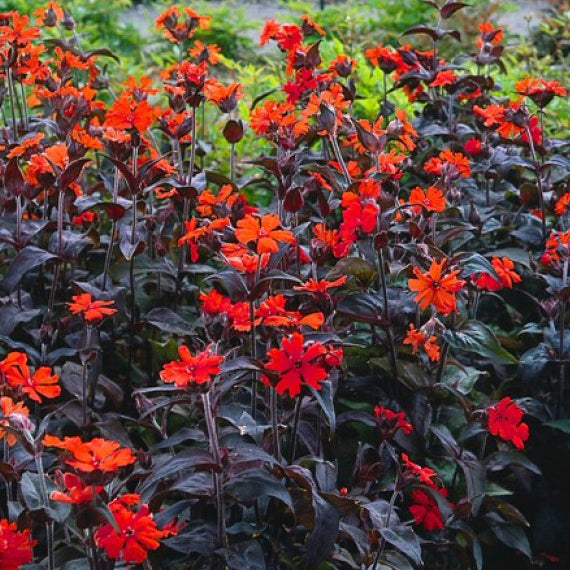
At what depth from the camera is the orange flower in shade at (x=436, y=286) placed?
1673 mm

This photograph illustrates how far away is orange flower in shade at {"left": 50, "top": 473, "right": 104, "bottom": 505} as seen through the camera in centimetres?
120

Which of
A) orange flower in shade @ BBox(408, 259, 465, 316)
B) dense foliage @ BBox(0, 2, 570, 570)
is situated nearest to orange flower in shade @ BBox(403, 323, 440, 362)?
dense foliage @ BBox(0, 2, 570, 570)

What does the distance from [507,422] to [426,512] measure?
0.74 feet

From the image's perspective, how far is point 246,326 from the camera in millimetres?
1604

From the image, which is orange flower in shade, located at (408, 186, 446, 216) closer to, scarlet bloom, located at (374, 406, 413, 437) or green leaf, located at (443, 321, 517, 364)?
green leaf, located at (443, 321, 517, 364)

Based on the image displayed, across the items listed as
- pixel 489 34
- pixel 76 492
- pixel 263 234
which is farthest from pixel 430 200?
pixel 489 34

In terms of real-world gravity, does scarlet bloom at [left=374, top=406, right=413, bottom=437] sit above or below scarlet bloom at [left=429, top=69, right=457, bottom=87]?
below

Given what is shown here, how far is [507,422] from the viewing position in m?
1.82

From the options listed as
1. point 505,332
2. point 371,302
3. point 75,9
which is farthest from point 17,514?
point 75,9

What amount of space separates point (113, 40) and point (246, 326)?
5.45m

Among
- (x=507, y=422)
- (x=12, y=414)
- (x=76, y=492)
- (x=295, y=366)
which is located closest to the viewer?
(x=76, y=492)

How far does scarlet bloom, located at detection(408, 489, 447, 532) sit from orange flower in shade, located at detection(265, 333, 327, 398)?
52 cm

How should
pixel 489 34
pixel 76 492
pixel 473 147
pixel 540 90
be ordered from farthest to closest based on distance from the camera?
pixel 489 34 → pixel 473 147 → pixel 540 90 → pixel 76 492

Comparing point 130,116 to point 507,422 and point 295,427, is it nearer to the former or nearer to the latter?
point 295,427
